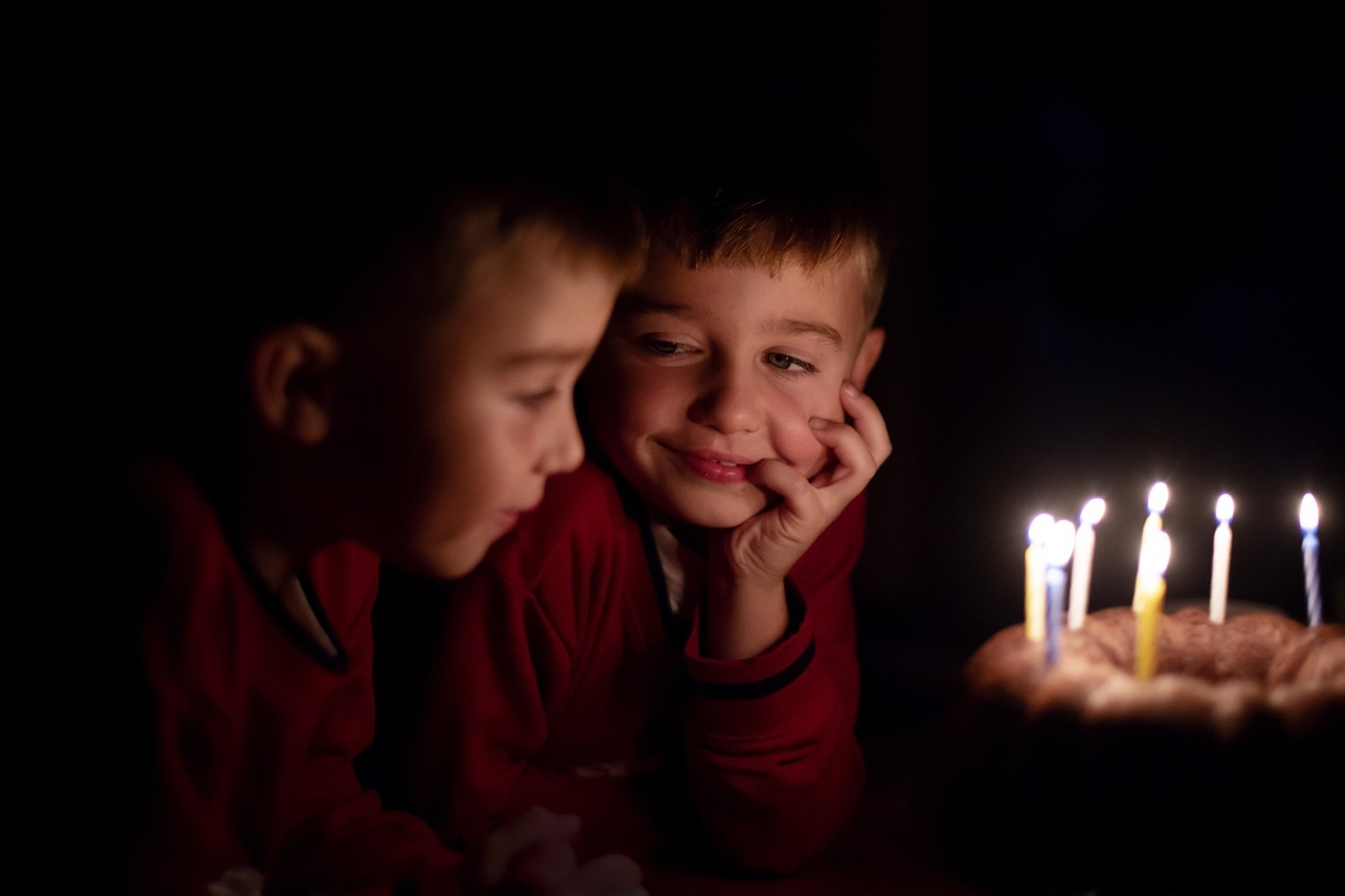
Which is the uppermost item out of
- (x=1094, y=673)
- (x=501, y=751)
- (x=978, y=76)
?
(x=978, y=76)

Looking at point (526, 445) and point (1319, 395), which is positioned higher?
point (1319, 395)

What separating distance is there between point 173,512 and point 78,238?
265mm

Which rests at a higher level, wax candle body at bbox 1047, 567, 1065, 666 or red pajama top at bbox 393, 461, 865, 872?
wax candle body at bbox 1047, 567, 1065, 666

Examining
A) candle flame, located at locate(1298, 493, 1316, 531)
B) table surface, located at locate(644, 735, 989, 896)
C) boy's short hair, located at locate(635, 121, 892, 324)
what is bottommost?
table surface, located at locate(644, 735, 989, 896)

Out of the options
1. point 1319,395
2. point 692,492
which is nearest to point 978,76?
point 1319,395

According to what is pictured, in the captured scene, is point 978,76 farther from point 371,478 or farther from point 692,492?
point 371,478

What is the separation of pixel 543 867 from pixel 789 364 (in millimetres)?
564

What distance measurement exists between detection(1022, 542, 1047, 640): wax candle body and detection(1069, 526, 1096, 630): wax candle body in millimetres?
53

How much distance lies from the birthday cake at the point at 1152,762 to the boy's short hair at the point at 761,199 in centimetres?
44

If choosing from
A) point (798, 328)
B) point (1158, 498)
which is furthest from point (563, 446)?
point (1158, 498)

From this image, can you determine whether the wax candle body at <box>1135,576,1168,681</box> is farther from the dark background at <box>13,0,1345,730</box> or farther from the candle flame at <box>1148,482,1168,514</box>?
the dark background at <box>13,0,1345,730</box>

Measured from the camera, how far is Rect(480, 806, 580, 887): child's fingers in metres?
0.88

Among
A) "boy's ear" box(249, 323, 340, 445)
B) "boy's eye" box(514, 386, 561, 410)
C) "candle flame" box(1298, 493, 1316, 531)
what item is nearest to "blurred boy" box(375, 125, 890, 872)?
"boy's eye" box(514, 386, 561, 410)

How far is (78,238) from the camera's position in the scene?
92 cm
